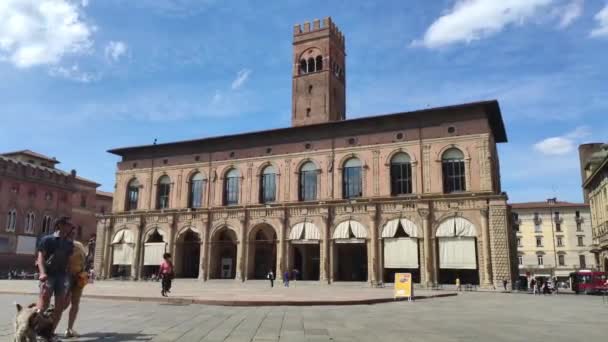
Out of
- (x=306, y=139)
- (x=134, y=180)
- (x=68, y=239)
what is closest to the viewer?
(x=68, y=239)

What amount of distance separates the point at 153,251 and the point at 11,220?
22.5m

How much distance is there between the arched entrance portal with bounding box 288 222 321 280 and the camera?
117 ft

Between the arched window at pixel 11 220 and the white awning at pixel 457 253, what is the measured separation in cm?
4681

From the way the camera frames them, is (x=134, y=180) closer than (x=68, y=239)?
No

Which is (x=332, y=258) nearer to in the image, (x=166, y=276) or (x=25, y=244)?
(x=166, y=276)

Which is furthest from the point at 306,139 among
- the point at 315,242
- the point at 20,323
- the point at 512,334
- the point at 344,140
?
the point at 20,323

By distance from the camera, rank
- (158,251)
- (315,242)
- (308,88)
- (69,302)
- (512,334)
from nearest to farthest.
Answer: (69,302) → (512,334) → (315,242) → (158,251) → (308,88)

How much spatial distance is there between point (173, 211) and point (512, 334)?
36314mm

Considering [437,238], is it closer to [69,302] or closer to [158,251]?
[158,251]

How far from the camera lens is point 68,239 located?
23.5 ft

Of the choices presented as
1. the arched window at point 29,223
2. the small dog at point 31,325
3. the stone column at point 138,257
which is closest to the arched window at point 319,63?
the stone column at point 138,257

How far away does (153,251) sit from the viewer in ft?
136

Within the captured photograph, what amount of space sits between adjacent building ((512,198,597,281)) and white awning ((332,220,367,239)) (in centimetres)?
4617

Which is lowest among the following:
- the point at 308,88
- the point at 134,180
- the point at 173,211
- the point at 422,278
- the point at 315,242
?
the point at 422,278
